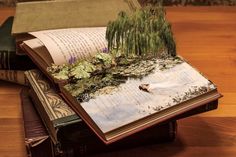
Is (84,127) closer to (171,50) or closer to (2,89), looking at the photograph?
(171,50)

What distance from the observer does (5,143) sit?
636 millimetres

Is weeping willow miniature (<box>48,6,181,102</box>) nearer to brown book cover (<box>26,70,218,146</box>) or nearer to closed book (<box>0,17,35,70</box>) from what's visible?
Result: brown book cover (<box>26,70,218,146</box>)

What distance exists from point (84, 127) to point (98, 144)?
0.05 metres

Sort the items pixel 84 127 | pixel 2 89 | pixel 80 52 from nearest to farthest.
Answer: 1. pixel 84 127
2. pixel 80 52
3. pixel 2 89

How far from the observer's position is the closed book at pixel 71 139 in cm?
55

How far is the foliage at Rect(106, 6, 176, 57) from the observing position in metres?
0.61

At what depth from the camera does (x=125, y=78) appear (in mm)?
586

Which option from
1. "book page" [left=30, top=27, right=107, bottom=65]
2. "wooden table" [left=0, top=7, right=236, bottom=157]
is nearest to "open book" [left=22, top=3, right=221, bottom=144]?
"book page" [left=30, top=27, right=107, bottom=65]

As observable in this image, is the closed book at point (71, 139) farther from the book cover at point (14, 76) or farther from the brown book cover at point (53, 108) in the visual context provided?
the book cover at point (14, 76)

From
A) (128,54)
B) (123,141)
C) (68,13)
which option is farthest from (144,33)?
(68,13)

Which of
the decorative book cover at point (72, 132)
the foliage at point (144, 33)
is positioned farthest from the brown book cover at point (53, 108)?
the foliage at point (144, 33)

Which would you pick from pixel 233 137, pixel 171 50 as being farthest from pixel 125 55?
pixel 233 137

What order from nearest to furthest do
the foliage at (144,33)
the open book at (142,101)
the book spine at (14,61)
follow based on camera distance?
the open book at (142,101), the foliage at (144,33), the book spine at (14,61)

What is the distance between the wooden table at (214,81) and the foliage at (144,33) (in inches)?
5.1
